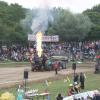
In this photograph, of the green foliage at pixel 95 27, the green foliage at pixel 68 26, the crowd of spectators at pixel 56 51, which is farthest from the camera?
the green foliage at pixel 95 27

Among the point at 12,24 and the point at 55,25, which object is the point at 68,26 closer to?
the point at 55,25

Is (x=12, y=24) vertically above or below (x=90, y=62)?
above

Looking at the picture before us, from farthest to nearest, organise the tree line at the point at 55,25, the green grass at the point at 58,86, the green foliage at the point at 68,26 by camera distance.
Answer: the green foliage at the point at 68,26 < the tree line at the point at 55,25 < the green grass at the point at 58,86

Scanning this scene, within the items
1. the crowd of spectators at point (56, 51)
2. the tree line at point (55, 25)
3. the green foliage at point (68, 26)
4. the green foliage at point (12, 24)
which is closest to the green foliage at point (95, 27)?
the tree line at point (55, 25)

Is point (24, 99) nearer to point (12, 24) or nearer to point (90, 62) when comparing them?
point (90, 62)

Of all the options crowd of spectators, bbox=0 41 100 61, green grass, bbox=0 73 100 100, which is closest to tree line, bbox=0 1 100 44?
crowd of spectators, bbox=0 41 100 61

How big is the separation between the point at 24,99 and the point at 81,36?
57704 millimetres

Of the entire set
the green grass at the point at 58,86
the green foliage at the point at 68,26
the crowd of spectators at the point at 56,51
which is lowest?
the green grass at the point at 58,86

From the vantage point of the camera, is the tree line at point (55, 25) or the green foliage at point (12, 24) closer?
the green foliage at point (12, 24)

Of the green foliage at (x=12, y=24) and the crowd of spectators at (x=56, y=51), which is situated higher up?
the green foliage at (x=12, y=24)

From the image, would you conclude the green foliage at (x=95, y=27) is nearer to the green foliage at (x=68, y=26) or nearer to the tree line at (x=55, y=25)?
the tree line at (x=55, y=25)

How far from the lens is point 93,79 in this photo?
38812 millimetres

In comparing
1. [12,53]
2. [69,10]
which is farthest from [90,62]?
[69,10]

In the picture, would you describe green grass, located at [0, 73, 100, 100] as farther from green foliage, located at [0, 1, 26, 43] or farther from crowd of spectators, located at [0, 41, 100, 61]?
green foliage, located at [0, 1, 26, 43]
